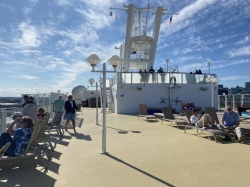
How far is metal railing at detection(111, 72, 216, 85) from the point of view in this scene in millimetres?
16922

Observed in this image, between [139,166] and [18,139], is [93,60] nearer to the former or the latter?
[18,139]

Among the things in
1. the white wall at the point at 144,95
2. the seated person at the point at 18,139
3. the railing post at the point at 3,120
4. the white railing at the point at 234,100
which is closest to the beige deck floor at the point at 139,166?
the seated person at the point at 18,139

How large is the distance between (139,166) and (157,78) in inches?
534

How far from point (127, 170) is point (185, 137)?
3.55m

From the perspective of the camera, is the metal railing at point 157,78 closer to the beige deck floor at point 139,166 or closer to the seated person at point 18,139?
the beige deck floor at point 139,166

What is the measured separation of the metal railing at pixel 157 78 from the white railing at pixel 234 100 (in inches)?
95.3

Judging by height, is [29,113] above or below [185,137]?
above

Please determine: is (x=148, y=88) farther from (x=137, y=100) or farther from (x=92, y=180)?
(x=92, y=180)

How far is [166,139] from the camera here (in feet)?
22.0

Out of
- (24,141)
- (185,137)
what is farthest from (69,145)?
(185,137)

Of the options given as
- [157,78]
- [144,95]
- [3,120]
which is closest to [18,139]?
[3,120]

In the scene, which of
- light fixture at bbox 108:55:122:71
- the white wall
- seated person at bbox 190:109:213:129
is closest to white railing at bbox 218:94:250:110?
the white wall

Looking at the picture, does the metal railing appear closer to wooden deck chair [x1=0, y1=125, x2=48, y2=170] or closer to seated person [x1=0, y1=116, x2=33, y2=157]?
wooden deck chair [x1=0, y1=125, x2=48, y2=170]

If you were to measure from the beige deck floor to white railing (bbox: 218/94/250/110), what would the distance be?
12.4 metres
